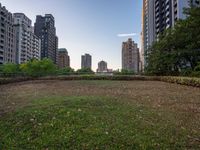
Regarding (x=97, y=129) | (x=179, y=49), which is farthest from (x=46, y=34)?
(x=97, y=129)

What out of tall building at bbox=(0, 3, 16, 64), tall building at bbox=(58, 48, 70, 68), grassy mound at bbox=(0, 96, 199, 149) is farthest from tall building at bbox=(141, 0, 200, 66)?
tall building at bbox=(58, 48, 70, 68)

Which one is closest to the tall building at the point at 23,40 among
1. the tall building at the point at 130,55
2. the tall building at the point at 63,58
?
the tall building at the point at 63,58

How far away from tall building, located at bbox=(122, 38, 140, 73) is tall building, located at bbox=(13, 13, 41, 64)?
45846 millimetres

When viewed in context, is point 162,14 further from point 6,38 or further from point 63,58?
point 63,58

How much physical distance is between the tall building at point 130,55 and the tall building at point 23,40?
45.8 m

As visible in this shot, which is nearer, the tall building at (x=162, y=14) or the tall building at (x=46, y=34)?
the tall building at (x=162, y=14)

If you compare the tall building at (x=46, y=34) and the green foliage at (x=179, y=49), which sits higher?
the tall building at (x=46, y=34)

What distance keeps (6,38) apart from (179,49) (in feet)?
204

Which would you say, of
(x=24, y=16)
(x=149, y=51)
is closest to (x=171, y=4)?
(x=149, y=51)

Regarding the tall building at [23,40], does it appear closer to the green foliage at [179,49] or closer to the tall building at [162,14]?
the tall building at [162,14]

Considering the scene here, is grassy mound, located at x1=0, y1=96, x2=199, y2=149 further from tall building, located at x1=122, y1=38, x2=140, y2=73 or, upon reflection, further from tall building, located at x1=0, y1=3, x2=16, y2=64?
tall building, located at x1=122, y1=38, x2=140, y2=73

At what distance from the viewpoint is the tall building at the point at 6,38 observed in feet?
218

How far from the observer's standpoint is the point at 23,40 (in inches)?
3401

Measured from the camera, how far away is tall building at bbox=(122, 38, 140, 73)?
112 meters
